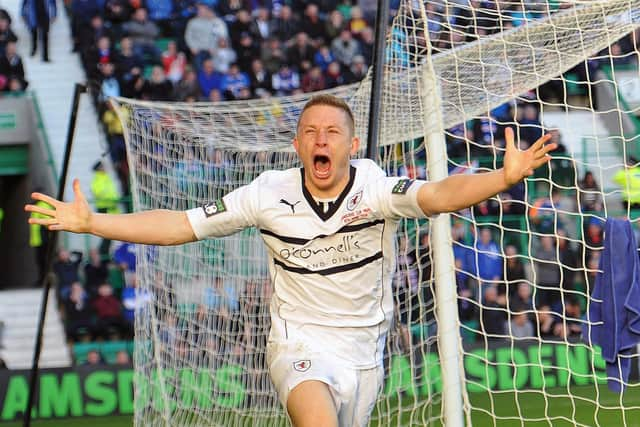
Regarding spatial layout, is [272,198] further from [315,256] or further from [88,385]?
[88,385]

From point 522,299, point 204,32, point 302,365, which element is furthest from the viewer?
point 204,32

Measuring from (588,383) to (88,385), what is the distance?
546cm

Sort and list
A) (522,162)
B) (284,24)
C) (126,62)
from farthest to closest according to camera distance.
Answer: (284,24), (126,62), (522,162)

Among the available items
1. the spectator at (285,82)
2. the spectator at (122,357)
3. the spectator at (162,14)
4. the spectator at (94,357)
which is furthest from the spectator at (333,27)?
the spectator at (94,357)

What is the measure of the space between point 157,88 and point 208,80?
0.76 metres

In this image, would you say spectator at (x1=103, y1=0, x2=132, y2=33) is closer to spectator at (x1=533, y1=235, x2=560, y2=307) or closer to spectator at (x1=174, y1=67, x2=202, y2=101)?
spectator at (x1=174, y1=67, x2=202, y2=101)

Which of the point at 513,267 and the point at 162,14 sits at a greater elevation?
the point at 162,14

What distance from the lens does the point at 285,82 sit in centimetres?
1697

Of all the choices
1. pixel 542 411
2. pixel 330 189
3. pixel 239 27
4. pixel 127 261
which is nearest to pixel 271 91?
pixel 239 27

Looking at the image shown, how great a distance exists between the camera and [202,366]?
8.92 metres

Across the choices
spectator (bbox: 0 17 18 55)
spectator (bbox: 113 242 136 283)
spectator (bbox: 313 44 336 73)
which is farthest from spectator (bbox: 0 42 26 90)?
spectator (bbox: 113 242 136 283)

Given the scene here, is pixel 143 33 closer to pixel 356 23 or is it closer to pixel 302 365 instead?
pixel 356 23

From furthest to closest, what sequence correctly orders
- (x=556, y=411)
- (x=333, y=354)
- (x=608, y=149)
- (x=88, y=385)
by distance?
(x=608, y=149), (x=88, y=385), (x=556, y=411), (x=333, y=354)

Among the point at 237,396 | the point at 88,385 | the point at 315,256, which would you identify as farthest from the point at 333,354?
the point at 88,385
